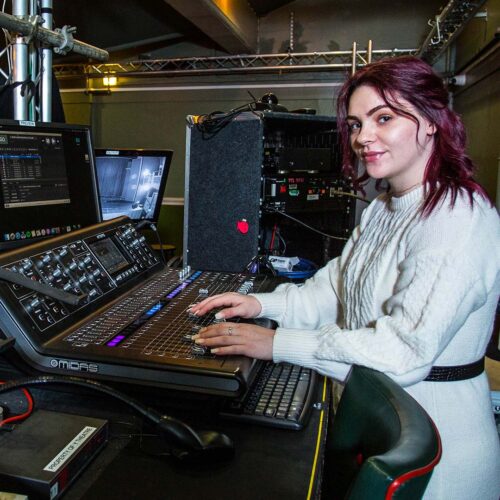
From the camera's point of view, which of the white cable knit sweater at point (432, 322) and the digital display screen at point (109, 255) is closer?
the white cable knit sweater at point (432, 322)

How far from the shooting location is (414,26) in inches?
184

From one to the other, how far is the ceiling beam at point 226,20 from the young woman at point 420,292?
9.57ft

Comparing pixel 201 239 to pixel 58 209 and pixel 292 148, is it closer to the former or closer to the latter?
pixel 292 148

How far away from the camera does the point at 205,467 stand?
22.5 inches

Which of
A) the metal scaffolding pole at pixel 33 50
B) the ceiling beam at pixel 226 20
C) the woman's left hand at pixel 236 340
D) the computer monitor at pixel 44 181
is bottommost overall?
the woman's left hand at pixel 236 340

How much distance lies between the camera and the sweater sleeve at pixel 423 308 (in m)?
0.76

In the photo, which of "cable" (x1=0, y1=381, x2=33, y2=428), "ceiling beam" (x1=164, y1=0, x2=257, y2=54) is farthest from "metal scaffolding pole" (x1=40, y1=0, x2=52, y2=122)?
"ceiling beam" (x1=164, y1=0, x2=257, y2=54)

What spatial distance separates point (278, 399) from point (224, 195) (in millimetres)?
929

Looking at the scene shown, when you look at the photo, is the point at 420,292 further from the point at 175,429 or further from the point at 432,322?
the point at 175,429

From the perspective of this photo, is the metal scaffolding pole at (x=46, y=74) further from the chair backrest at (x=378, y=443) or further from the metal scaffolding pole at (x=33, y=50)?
the chair backrest at (x=378, y=443)

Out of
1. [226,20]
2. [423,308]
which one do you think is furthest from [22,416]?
[226,20]

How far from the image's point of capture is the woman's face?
915mm

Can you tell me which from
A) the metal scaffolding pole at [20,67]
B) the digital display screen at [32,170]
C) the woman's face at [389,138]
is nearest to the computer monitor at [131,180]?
the metal scaffolding pole at [20,67]

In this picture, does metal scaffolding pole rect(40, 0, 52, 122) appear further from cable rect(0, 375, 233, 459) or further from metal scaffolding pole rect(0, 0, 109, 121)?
cable rect(0, 375, 233, 459)
